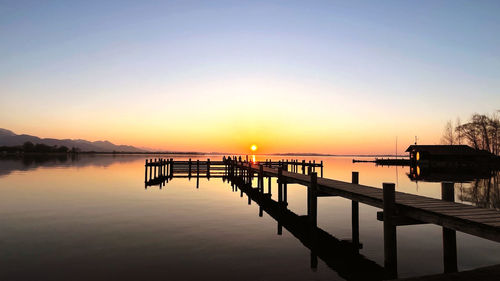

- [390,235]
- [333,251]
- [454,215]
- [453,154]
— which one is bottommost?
[333,251]

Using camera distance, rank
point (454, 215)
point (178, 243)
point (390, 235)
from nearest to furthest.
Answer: point (454, 215) < point (390, 235) < point (178, 243)

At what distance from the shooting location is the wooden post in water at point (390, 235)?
27.1 feet

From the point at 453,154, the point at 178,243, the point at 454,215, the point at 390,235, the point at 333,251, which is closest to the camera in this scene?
the point at 454,215

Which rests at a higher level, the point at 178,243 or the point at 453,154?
the point at 453,154

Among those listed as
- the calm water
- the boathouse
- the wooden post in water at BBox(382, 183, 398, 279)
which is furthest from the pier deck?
the boathouse

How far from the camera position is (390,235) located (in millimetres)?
8320

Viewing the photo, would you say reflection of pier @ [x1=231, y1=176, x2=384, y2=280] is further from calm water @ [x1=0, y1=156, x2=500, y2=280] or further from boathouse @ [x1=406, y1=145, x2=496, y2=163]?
boathouse @ [x1=406, y1=145, x2=496, y2=163]

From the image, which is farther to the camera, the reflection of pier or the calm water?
the reflection of pier

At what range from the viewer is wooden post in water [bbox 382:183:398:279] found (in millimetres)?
8273

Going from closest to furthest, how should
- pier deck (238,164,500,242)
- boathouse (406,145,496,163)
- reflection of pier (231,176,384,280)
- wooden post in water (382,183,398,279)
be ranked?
1. pier deck (238,164,500,242)
2. wooden post in water (382,183,398,279)
3. reflection of pier (231,176,384,280)
4. boathouse (406,145,496,163)

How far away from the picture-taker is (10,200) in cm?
2114

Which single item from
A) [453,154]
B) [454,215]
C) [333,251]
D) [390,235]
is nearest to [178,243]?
[333,251]

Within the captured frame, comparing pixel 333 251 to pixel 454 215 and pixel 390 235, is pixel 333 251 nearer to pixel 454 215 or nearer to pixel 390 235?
pixel 390 235

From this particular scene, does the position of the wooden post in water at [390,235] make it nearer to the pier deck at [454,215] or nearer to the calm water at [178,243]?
the pier deck at [454,215]
